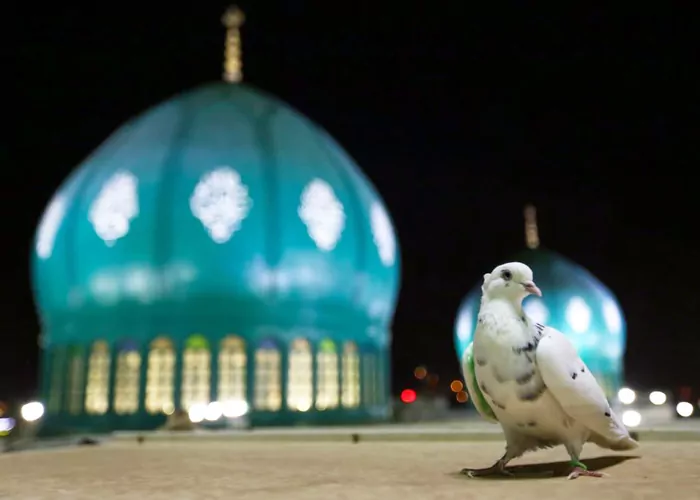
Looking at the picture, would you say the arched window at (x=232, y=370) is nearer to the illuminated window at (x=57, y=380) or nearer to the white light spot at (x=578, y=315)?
the illuminated window at (x=57, y=380)

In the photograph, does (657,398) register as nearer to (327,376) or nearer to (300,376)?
(327,376)

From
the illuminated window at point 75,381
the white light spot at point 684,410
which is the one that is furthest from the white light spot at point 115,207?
the white light spot at point 684,410

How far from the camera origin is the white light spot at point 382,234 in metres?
26.3

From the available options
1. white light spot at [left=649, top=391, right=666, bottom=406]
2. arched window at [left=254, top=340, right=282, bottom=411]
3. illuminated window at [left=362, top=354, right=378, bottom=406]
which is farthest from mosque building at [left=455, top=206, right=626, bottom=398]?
arched window at [left=254, top=340, right=282, bottom=411]

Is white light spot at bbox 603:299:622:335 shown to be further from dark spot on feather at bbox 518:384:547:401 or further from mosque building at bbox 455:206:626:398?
dark spot on feather at bbox 518:384:547:401

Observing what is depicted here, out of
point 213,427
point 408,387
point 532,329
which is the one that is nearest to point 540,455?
point 532,329

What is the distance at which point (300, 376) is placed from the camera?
24.4 meters

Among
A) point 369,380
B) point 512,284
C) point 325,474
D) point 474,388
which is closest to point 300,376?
point 369,380

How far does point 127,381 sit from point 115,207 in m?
5.58

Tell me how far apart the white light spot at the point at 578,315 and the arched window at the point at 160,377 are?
20097 mm

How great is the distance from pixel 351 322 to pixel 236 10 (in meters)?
14.1

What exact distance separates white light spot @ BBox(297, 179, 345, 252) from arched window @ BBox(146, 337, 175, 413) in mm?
5830

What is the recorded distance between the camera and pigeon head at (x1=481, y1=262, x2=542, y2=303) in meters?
6.39

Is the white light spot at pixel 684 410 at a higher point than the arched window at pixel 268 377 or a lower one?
lower
